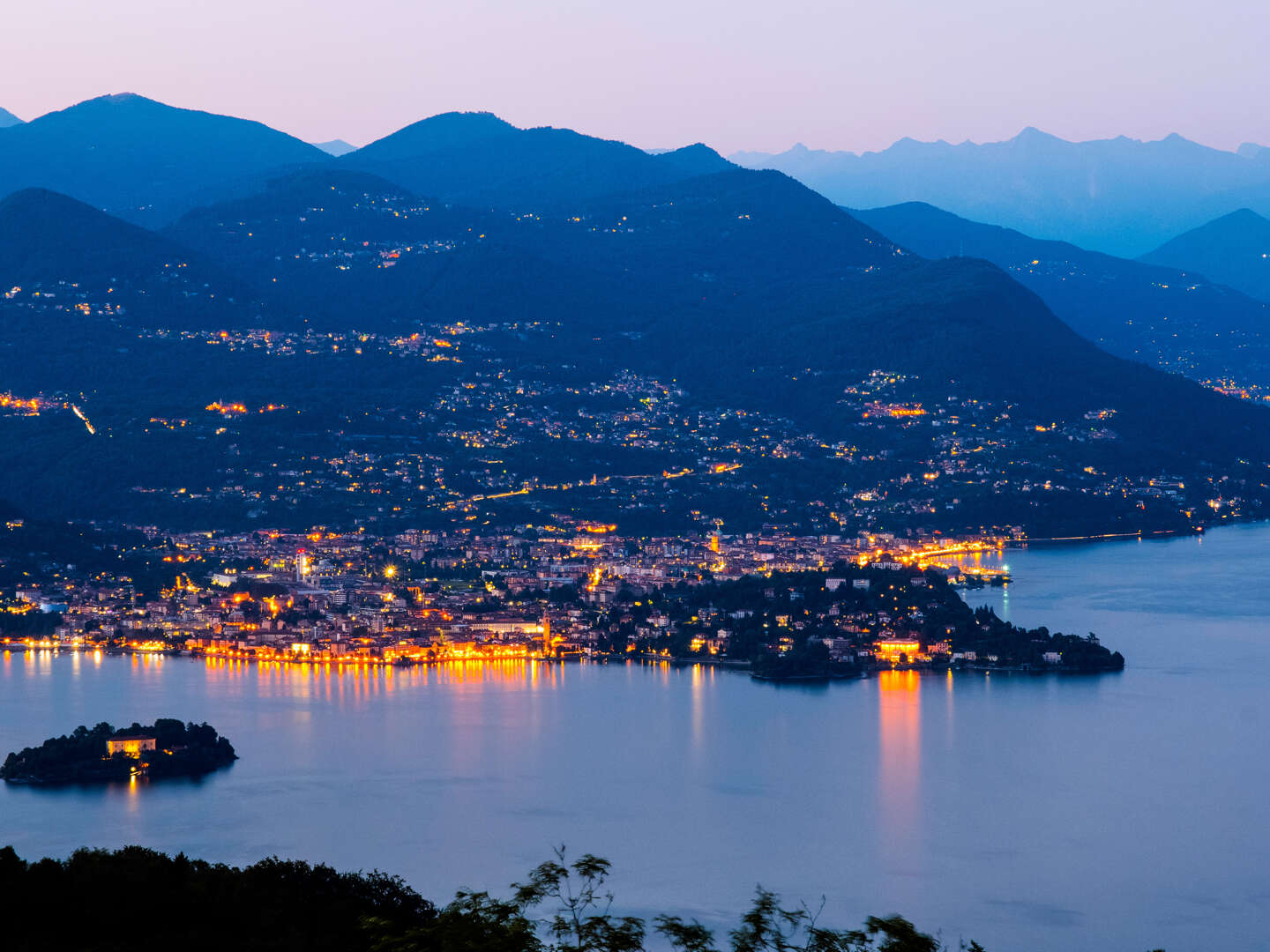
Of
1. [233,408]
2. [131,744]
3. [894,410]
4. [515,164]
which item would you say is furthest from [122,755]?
[515,164]

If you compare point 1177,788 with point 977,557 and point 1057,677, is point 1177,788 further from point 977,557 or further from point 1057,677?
point 977,557

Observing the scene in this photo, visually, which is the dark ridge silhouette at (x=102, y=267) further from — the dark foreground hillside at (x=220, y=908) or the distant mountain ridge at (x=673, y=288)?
the dark foreground hillside at (x=220, y=908)

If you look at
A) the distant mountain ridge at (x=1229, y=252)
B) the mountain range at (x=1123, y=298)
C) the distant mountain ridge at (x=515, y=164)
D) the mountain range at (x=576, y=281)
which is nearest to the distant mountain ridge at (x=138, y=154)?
the mountain range at (x=576, y=281)

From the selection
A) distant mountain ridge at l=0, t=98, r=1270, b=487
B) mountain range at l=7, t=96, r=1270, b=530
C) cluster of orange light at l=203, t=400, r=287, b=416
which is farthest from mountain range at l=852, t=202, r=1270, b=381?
cluster of orange light at l=203, t=400, r=287, b=416

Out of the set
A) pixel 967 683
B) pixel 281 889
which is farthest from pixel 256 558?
pixel 281 889

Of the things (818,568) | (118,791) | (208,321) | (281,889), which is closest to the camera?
(281,889)

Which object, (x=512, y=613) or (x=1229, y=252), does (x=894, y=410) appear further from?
(x=1229, y=252)
